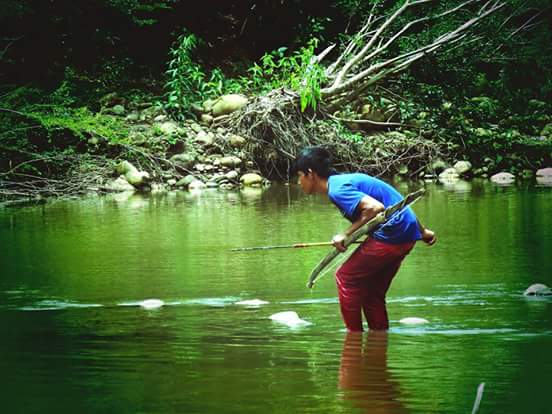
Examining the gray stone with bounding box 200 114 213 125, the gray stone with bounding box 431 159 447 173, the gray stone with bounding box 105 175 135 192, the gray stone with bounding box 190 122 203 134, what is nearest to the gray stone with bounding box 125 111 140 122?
the gray stone with bounding box 190 122 203 134

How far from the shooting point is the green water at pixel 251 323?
4.97 metres

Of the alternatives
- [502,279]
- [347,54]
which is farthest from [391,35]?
[502,279]

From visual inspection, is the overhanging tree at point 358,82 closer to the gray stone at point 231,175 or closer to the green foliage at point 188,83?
the gray stone at point 231,175

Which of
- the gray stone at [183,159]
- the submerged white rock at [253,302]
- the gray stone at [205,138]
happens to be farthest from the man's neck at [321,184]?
the gray stone at [205,138]

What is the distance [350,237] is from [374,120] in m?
16.2

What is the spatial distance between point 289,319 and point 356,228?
1.10 meters

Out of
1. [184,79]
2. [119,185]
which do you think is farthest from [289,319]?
[184,79]

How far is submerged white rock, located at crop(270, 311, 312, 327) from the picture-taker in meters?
6.96

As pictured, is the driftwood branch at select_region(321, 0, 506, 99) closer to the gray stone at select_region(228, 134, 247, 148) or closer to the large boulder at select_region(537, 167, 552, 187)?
the gray stone at select_region(228, 134, 247, 148)

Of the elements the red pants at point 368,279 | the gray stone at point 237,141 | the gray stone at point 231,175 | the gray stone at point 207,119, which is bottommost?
the red pants at point 368,279

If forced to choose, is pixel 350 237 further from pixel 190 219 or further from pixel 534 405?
pixel 190 219

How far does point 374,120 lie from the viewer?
22.3m

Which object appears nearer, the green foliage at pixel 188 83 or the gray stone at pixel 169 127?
the gray stone at pixel 169 127

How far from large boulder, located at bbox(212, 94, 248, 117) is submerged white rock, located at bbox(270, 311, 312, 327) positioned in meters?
13.9
